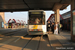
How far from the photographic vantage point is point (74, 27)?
8.73 meters

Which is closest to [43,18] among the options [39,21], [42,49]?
[39,21]

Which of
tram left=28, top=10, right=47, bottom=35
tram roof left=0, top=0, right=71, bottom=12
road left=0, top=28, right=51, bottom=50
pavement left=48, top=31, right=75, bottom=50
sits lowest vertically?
road left=0, top=28, right=51, bottom=50

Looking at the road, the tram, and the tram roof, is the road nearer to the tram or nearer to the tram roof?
the tram

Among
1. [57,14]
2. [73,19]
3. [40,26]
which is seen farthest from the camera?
[57,14]

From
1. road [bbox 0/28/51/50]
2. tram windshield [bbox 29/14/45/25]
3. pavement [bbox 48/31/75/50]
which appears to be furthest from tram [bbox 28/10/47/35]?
pavement [bbox 48/31/75/50]

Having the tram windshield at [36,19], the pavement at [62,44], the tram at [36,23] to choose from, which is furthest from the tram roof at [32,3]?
the pavement at [62,44]

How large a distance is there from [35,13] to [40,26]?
184cm

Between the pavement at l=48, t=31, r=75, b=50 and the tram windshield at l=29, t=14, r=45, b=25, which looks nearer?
the pavement at l=48, t=31, r=75, b=50

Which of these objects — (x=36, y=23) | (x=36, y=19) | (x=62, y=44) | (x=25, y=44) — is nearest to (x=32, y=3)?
(x=36, y=19)

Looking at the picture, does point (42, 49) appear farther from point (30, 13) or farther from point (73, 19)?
point (30, 13)

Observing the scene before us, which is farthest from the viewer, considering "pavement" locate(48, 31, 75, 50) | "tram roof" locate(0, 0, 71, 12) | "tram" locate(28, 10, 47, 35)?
"tram roof" locate(0, 0, 71, 12)

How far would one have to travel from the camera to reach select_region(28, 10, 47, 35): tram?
11.6 metres

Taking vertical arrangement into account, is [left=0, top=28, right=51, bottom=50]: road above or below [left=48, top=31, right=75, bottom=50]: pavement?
below

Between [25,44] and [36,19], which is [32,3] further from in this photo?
[25,44]
